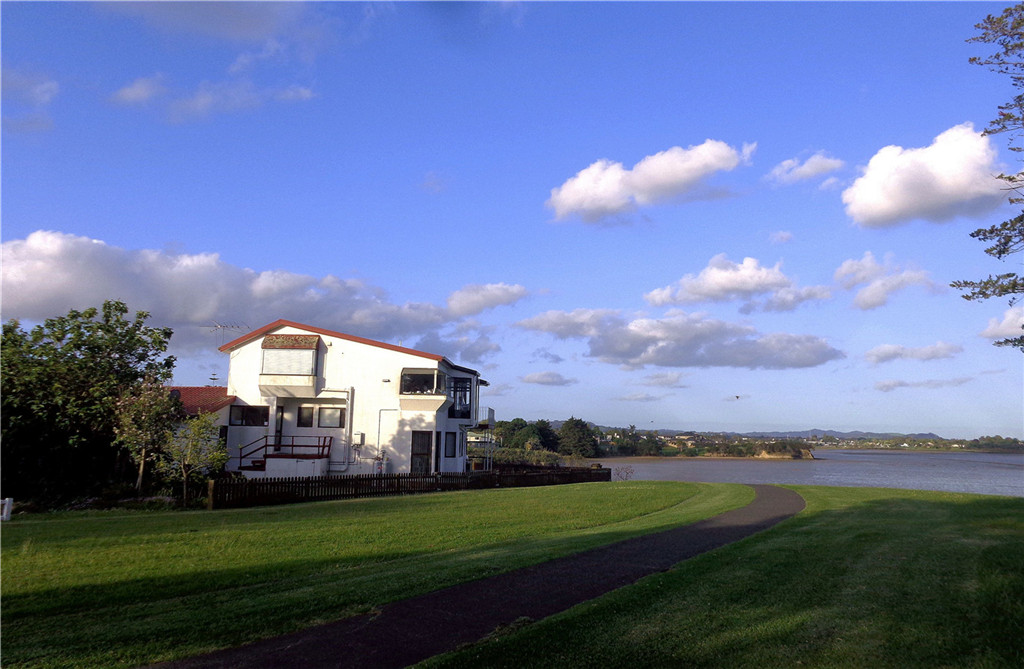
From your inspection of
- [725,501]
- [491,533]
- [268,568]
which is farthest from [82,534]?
[725,501]

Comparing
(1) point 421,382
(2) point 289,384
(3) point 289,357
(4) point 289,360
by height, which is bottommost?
(2) point 289,384

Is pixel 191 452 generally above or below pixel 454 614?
above

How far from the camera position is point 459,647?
695 centimetres

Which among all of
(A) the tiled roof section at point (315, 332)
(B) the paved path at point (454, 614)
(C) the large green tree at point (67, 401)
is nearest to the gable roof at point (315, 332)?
(A) the tiled roof section at point (315, 332)

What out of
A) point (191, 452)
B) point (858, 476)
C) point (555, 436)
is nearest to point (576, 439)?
point (555, 436)

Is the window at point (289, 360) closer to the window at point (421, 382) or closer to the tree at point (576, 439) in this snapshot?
the window at point (421, 382)

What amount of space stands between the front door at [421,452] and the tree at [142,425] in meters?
13.2

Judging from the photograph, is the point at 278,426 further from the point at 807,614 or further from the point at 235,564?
the point at 807,614

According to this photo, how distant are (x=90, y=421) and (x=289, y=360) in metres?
11.4

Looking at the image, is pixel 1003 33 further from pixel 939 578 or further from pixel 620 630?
pixel 620 630

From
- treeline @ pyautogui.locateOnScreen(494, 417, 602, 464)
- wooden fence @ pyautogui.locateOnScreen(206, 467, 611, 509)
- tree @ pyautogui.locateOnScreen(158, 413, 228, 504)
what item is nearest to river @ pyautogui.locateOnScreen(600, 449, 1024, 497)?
treeline @ pyautogui.locateOnScreen(494, 417, 602, 464)

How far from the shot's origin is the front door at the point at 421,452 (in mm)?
34500

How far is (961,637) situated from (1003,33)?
10.1 metres

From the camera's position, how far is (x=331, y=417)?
34.3 m
